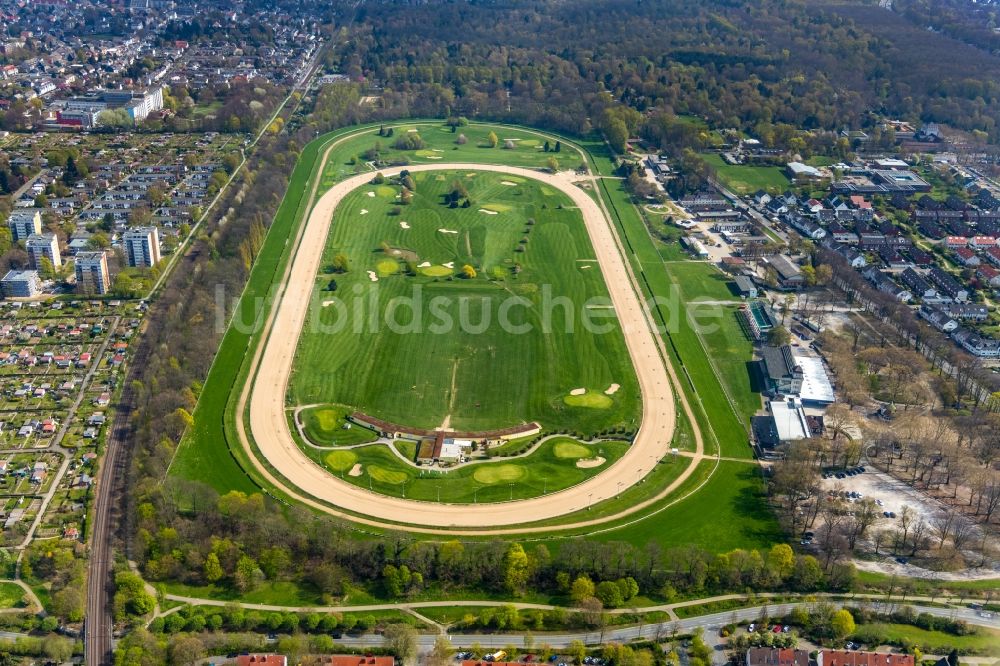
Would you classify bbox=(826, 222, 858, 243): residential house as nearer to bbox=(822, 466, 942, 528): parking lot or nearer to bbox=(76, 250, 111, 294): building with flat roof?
bbox=(822, 466, 942, 528): parking lot

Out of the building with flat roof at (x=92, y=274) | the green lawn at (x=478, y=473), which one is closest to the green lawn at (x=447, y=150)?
the building with flat roof at (x=92, y=274)

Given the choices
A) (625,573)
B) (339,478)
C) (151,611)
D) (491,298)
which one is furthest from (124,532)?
(491,298)

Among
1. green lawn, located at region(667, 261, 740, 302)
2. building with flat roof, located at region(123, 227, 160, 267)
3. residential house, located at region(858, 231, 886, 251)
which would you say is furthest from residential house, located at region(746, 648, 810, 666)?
building with flat roof, located at region(123, 227, 160, 267)

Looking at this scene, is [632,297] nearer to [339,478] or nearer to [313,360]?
[313,360]

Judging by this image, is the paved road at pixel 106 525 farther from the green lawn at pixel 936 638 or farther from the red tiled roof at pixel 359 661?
the green lawn at pixel 936 638

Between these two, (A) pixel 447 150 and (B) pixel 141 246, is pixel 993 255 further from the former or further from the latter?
(B) pixel 141 246

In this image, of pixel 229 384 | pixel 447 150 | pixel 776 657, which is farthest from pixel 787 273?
pixel 447 150
